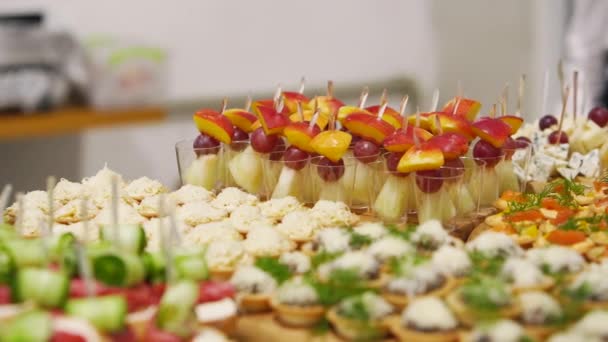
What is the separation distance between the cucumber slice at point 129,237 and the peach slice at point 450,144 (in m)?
0.84

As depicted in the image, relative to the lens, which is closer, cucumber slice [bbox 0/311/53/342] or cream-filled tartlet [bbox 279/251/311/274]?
cucumber slice [bbox 0/311/53/342]

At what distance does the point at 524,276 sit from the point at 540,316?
157 mm

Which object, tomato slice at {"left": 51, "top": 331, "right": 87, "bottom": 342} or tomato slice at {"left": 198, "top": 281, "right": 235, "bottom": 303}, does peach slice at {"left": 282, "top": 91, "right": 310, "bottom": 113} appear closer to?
tomato slice at {"left": 198, "top": 281, "right": 235, "bottom": 303}

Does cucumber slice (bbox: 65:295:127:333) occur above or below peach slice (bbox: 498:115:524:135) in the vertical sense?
below

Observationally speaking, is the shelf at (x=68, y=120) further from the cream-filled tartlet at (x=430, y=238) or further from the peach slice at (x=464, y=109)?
the cream-filled tartlet at (x=430, y=238)

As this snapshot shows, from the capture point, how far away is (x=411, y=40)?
5.96m

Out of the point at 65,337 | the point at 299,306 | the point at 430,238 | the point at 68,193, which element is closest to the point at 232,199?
the point at 68,193

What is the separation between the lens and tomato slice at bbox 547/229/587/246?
2086 mm

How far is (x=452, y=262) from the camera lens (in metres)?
1.83

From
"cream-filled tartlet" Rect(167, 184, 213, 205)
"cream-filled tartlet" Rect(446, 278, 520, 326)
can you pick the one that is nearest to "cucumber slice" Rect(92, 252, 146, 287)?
"cream-filled tartlet" Rect(446, 278, 520, 326)

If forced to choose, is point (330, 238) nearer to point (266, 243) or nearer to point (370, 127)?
point (266, 243)

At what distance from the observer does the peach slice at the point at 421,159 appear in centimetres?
228

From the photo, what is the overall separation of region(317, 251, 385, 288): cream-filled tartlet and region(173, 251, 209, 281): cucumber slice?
0.81 feet

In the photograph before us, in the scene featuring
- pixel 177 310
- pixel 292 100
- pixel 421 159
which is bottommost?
pixel 177 310
